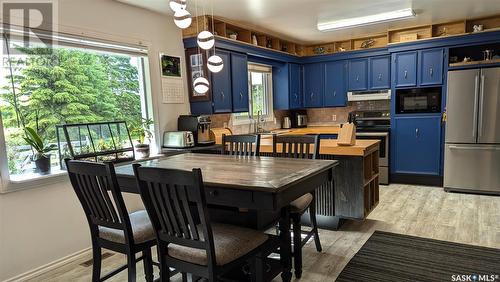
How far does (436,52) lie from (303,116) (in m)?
2.48

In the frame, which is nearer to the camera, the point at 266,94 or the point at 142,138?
the point at 142,138

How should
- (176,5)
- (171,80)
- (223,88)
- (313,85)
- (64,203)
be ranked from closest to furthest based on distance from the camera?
(176,5) < (64,203) < (171,80) < (223,88) < (313,85)

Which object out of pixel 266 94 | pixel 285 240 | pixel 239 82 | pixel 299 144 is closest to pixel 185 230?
pixel 285 240

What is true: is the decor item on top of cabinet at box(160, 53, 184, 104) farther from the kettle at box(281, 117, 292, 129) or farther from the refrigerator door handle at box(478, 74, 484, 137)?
the refrigerator door handle at box(478, 74, 484, 137)

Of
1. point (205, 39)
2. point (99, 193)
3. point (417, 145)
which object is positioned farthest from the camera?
point (417, 145)

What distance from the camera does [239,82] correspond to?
441cm

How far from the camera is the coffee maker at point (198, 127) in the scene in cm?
373

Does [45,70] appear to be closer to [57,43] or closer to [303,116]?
[57,43]

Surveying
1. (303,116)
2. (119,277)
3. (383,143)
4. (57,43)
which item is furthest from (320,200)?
(303,116)

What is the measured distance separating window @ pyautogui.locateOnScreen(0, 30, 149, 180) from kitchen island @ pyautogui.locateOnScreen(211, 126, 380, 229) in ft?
5.38

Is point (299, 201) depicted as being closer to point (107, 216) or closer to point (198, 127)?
point (107, 216)

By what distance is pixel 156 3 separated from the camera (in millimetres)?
3320

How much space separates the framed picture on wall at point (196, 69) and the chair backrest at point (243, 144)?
106 centimetres

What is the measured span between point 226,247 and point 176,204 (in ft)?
1.22
